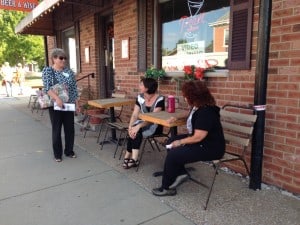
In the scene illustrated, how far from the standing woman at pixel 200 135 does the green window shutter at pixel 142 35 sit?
7.89 feet

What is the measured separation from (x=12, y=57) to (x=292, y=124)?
87.9ft

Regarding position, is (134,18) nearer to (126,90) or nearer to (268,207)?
(126,90)

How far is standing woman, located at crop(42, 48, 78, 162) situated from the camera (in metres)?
4.09

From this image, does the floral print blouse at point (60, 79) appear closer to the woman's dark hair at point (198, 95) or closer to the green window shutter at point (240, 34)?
the woman's dark hair at point (198, 95)

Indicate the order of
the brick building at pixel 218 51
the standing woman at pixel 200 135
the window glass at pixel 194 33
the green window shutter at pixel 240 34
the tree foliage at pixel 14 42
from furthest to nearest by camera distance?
the tree foliage at pixel 14 42 → the window glass at pixel 194 33 → the green window shutter at pixel 240 34 → the brick building at pixel 218 51 → the standing woman at pixel 200 135

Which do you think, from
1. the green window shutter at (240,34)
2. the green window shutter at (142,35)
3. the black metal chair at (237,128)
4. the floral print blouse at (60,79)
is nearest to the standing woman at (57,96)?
the floral print blouse at (60,79)

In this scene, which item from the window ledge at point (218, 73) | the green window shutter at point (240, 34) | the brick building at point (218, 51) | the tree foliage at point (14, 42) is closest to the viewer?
the brick building at point (218, 51)

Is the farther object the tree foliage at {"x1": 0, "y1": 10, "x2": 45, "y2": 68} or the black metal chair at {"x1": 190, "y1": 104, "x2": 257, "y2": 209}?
the tree foliage at {"x1": 0, "y1": 10, "x2": 45, "y2": 68}

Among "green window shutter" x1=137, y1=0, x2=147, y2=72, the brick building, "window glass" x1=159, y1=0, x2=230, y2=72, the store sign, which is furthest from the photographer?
the store sign

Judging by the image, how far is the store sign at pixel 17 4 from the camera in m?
8.20

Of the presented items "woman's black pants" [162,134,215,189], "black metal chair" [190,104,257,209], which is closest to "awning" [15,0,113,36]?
"black metal chair" [190,104,257,209]

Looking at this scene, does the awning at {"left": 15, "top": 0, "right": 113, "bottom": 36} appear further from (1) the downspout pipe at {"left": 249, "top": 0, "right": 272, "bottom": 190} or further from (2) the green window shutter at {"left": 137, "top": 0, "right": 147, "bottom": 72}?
(1) the downspout pipe at {"left": 249, "top": 0, "right": 272, "bottom": 190}

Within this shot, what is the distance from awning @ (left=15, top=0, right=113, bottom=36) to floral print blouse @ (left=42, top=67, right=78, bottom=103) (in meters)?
2.38

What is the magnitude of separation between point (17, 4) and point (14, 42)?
17.6 m
